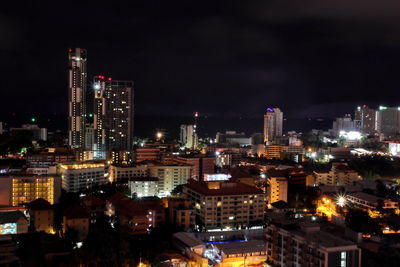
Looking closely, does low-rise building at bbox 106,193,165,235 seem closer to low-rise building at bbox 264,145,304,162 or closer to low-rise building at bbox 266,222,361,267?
low-rise building at bbox 266,222,361,267

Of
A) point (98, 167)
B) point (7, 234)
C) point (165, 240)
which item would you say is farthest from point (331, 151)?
point (7, 234)

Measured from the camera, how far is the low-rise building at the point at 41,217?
8.23 meters

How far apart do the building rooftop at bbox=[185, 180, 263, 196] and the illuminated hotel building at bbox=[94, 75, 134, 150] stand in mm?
9603

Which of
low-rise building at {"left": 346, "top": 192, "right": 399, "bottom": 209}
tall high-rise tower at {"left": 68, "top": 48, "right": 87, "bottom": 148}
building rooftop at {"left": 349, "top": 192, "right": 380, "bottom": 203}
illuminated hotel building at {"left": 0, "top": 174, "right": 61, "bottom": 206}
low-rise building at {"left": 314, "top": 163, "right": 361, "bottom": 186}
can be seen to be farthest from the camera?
tall high-rise tower at {"left": 68, "top": 48, "right": 87, "bottom": 148}

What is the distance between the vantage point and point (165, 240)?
25.5 feet

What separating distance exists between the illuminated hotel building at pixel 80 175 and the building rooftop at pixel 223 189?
10.0ft

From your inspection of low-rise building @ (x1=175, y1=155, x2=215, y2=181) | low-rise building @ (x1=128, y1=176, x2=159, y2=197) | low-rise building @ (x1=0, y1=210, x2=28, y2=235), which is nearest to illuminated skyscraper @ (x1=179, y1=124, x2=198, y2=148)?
low-rise building @ (x1=175, y1=155, x2=215, y2=181)

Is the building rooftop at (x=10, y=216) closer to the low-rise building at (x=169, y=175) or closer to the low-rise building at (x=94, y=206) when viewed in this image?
the low-rise building at (x=94, y=206)

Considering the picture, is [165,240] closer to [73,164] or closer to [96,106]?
[73,164]

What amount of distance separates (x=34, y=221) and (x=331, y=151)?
50.3ft

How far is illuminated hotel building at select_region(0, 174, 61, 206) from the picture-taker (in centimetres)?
980

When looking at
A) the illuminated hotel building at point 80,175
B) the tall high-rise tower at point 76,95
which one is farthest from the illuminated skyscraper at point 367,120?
the illuminated hotel building at point 80,175

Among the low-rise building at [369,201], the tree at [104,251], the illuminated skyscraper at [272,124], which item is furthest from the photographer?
the illuminated skyscraper at [272,124]

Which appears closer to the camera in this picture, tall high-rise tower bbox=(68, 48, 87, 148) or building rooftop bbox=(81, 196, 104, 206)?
building rooftop bbox=(81, 196, 104, 206)
